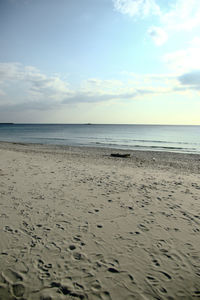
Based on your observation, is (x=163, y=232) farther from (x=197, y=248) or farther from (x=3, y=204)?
(x=3, y=204)

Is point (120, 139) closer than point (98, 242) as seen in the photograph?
No

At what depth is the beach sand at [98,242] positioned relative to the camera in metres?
3.41

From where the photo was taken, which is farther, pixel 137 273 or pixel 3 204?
pixel 3 204

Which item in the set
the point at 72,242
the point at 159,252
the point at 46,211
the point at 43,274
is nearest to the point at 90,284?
the point at 43,274

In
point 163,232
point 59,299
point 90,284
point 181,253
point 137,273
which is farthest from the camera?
point 163,232

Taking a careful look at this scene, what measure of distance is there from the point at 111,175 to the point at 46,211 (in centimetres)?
552

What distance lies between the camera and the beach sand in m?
3.41

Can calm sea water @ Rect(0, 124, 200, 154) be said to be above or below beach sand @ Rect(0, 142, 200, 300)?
above

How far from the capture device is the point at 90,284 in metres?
3.45

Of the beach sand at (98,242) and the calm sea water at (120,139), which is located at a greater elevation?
the calm sea water at (120,139)

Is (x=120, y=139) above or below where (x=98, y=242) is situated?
above

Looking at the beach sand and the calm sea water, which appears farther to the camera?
the calm sea water

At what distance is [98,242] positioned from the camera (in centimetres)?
468

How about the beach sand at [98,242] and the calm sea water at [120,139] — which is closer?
the beach sand at [98,242]
